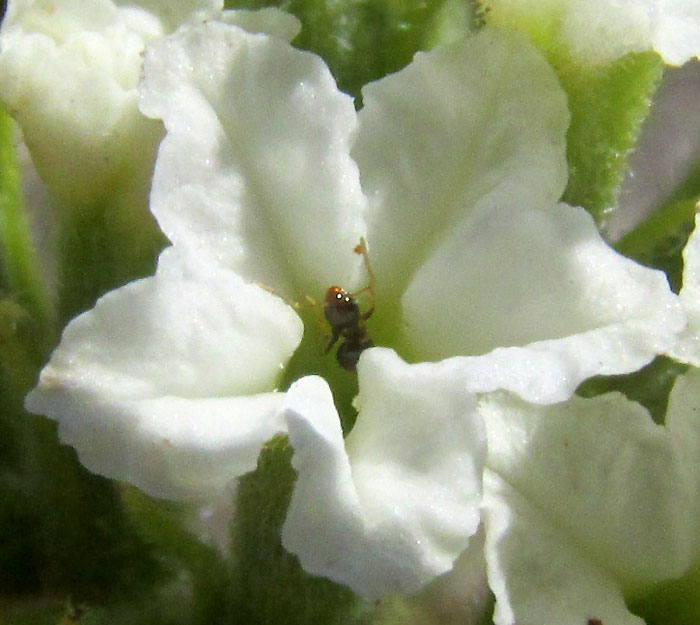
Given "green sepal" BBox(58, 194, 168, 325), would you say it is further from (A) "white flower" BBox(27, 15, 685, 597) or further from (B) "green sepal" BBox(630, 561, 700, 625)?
(B) "green sepal" BBox(630, 561, 700, 625)

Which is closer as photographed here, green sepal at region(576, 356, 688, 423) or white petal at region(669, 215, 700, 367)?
white petal at region(669, 215, 700, 367)

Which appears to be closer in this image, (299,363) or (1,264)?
(299,363)

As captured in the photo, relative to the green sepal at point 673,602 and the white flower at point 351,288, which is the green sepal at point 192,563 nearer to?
the white flower at point 351,288

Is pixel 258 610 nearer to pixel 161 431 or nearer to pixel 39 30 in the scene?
pixel 161 431

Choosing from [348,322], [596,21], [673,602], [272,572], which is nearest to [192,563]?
[272,572]

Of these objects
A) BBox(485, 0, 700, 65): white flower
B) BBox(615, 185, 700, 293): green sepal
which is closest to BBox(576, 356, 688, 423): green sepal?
BBox(615, 185, 700, 293): green sepal

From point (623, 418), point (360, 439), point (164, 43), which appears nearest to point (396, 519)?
point (360, 439)

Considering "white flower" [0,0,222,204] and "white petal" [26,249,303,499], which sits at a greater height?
"white flower" [0,0,222,204]

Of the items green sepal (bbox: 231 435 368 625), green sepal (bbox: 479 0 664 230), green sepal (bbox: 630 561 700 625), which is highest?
green sepal (bbox: 479 0 664 230)
